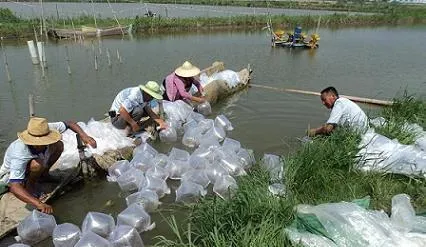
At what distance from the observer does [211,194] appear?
449 centimetres

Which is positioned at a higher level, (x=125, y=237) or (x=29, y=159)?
(x=29, y=159)

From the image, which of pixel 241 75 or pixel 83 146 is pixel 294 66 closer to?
pixel 241 75

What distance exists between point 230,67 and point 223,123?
674 centimetres

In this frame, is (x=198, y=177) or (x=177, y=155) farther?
(x=177, y=155)

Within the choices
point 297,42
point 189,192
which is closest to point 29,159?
point 189,192

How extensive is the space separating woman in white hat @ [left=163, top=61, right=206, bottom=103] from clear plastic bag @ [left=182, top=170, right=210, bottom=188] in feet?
8.23

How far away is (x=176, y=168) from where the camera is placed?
484cm

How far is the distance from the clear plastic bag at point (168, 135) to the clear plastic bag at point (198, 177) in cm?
154

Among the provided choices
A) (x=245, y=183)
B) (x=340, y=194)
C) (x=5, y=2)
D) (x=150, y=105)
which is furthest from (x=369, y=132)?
(x=5, y=2)

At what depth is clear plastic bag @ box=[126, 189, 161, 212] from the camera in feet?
13.5

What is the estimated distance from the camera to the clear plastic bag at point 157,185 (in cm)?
438

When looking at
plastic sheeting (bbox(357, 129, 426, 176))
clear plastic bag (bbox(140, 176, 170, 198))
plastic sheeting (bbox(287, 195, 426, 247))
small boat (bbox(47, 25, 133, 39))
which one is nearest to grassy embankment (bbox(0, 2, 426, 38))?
small boat (bbox(47, 25, 133, 39))

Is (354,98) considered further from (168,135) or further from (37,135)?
(37,135)

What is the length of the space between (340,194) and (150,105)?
130 inches
